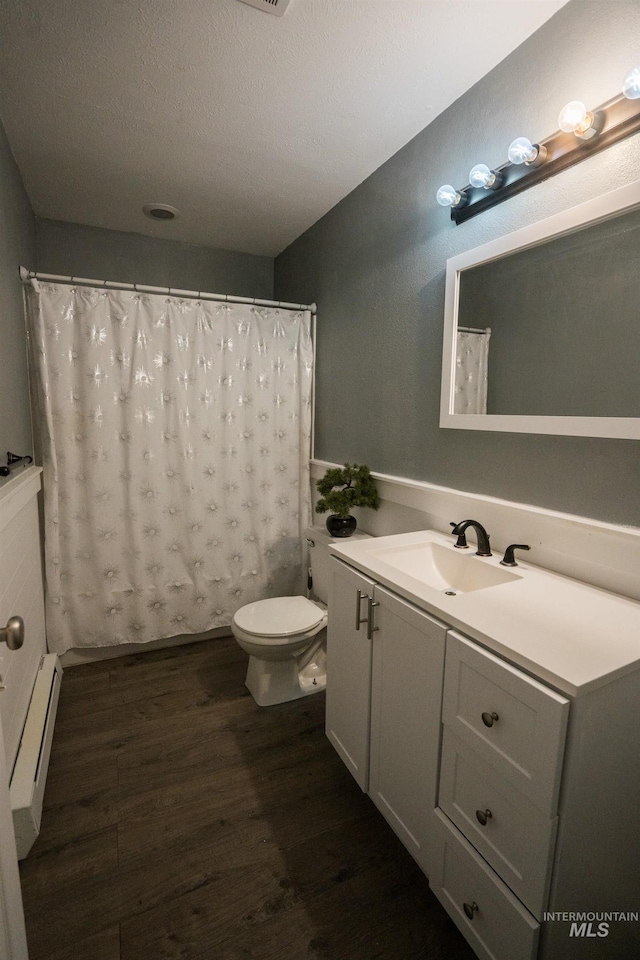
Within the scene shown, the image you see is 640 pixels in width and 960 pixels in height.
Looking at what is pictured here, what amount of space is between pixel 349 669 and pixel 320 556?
805 millimetres

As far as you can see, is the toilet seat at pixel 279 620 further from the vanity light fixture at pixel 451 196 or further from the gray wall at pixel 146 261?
the gray wall at pixel 146 261

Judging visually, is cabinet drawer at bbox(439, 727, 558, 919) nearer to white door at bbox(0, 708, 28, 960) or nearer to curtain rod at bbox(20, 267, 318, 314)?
white door at bbox(0, 708, 28, 960)

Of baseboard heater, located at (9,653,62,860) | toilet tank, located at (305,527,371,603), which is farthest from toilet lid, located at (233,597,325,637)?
baseboard heater, located at (9,653,62,860)

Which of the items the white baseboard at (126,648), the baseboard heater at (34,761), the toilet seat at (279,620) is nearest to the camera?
the baseboard heater at (34,761)

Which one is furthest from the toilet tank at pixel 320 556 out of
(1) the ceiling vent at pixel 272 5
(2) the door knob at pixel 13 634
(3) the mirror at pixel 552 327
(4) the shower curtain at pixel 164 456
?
(1) the ceiling vent at pixel 272 5

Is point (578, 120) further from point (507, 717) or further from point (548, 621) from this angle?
point (507, 717)

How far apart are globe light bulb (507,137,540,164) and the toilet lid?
5.83 feet

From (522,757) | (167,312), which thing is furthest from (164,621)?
(522,757)

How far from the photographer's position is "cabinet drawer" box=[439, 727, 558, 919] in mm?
848

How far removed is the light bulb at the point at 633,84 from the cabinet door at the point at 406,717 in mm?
1273

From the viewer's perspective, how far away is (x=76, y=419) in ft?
7.47

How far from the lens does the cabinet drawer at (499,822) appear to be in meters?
0.85

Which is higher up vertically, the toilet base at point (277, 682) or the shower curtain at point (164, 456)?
the shower curtain at point (164, 456)

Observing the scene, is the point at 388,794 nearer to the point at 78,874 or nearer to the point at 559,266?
the point at 78,874
